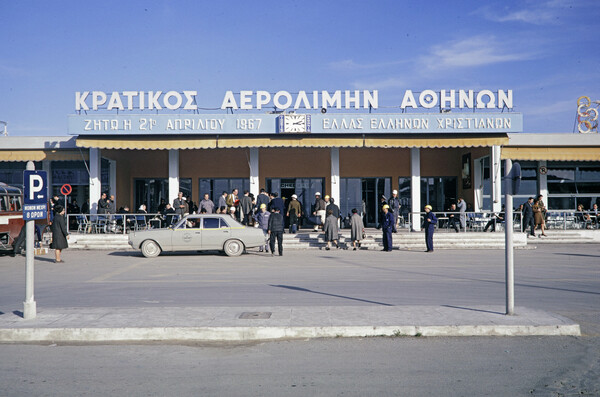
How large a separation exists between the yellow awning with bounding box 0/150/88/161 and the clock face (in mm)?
10214

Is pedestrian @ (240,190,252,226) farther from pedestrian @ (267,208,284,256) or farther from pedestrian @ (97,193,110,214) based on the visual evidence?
pedestrian @ (97,193,110,214)

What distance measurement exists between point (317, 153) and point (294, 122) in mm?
5321

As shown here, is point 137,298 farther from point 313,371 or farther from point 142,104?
point 142,104

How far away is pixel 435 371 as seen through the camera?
215 inches

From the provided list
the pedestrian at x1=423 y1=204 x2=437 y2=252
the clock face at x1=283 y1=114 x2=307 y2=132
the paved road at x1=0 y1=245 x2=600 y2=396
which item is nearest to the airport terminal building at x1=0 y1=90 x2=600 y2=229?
the clock face at x1=283 y1=114 x2=307 y2=132

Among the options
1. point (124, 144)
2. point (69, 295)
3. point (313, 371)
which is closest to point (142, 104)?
point (124, 144)

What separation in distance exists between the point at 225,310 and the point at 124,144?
16584 millimetres

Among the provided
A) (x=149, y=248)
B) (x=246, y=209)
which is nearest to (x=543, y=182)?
(x=246, y=209)

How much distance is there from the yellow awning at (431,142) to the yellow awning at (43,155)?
14.1 metres

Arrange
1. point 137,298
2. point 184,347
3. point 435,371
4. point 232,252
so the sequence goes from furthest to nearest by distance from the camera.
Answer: point 232,252
point 137,298
point 184,347
point 435,371

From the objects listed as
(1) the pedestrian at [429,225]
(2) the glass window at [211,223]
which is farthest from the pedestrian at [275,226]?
(1) the pedestrian at [429,225]

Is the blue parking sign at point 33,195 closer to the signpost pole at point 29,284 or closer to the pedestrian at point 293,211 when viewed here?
Result: the signpost pole at point 29,284

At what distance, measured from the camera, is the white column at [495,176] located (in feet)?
76.2

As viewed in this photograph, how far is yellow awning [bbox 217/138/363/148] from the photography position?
22.6 meters
